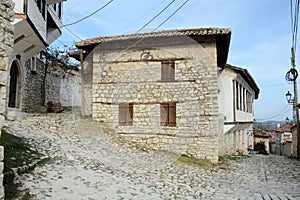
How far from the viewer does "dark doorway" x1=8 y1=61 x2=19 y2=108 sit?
478 inches

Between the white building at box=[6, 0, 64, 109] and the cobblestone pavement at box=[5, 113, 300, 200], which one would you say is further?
the white building at box=[6, 0, 64, 109]

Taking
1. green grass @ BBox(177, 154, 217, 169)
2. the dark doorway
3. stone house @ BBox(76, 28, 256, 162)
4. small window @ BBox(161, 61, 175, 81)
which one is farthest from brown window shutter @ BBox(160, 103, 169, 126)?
the dark doorway

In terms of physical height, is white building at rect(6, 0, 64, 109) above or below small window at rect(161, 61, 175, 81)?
above

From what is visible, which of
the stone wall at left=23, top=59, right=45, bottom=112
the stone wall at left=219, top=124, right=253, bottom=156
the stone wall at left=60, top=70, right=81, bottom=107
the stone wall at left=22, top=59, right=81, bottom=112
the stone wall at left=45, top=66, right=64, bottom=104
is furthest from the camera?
the stone wall at left=60, top=70, right=81, bottom=107

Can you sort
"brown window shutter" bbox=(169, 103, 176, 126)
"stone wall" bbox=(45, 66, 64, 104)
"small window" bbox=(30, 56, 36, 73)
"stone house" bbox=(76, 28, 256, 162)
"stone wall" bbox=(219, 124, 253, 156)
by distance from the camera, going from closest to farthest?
"stone house" bbox=(76, 28, 256, 162) → "brown window shutter" bbox=(169, 103, 176, 126) → "stone wall" bbox=(219, 124, 253, 156) → "small window" bbox=(30, 56, 36, 73) → "stone wall" bbox=(45, 66, 64, 104)

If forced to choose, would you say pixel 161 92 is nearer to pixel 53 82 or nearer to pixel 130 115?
pixel 130 115

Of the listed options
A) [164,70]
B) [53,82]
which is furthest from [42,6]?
[164,70]

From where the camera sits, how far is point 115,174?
636 centimetres

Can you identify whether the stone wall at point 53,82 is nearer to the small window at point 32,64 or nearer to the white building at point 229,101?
the small window at point 32,64

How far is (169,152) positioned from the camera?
10.2 meters

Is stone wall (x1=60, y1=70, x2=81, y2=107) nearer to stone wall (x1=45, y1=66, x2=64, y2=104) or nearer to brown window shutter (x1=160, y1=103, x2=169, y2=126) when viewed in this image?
stone wall (x1=45, y1=66, x2=64, y2=104)

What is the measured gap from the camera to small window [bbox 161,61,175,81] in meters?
10.6

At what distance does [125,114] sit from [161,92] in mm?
1618

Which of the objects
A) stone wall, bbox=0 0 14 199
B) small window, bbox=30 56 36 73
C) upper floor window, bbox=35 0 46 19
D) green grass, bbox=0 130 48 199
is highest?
upper floor window, bbox=35 0 46 19
